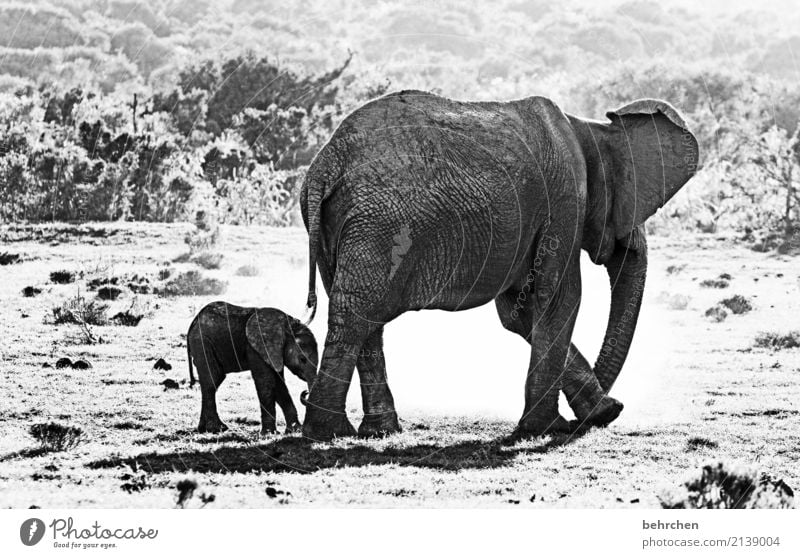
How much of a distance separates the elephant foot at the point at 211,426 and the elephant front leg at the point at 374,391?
1.52 m

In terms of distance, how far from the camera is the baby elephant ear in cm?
1466

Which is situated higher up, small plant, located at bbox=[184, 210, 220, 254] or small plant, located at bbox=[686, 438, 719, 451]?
small plant, located at bbox=[184, 210, 220, 254]

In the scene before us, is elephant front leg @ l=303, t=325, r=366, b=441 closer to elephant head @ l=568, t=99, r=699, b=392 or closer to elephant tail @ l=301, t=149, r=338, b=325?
elephant tail @ l=301, t=149, r=338, b=325

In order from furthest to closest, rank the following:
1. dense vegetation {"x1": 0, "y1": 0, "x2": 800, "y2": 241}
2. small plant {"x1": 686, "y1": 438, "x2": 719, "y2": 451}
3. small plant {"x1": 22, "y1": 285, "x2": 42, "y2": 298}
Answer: dense vegetation {"x1": 0, "y1": 0, "x2": 800, "y2": 241} < small plant {"x1": 22, "y1": 285, "x2": 42, "y2": 298} < small plant {"x1": 686, "y1": 438, "x2": 719, "y2": 451}

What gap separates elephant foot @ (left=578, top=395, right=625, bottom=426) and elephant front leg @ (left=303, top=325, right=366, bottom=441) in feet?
10.2

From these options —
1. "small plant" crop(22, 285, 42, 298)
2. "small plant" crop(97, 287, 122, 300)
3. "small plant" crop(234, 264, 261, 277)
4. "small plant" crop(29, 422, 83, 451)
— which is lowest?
"small plant" crop(29, 422, 83, 451)

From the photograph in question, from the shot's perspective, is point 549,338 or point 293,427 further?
point 549,338

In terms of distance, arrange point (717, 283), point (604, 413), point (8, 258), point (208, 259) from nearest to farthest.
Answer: point (604, 413) < point (8, 258) < point (208, 259) < point (717, 283)

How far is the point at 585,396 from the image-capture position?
15586 millimetres

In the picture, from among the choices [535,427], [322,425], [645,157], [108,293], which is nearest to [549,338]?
[535,427]

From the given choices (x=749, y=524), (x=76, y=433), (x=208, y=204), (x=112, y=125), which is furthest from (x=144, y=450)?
(x=112, y=125)

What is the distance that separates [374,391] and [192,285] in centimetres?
1264

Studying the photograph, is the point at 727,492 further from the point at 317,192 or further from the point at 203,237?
the point at 203,237

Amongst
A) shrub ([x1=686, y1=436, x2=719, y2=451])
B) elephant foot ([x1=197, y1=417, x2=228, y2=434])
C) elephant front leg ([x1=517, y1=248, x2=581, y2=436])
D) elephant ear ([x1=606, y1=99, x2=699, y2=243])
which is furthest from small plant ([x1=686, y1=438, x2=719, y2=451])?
elephant foot ([x1=197, y1=417, x2=228, y2=434])
